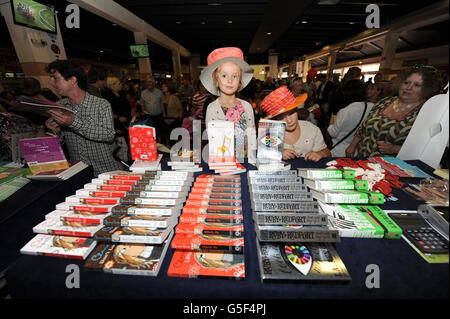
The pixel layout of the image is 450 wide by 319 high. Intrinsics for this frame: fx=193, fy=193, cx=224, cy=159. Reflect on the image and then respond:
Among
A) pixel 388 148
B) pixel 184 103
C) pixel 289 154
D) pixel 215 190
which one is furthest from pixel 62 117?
pixel 184 103

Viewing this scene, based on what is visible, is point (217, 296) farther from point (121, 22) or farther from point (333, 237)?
point (121, 22)

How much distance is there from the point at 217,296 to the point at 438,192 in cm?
143

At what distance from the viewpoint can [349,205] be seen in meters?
1.19

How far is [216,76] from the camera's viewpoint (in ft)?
6.93

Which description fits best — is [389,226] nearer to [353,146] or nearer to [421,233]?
[421,233]

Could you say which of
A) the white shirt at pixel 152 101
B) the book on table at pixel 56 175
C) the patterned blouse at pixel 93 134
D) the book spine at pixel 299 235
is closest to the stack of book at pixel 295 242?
the book spine at pixel 299 235

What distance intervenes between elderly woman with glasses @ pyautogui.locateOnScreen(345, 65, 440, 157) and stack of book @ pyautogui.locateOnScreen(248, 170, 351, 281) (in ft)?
5.72

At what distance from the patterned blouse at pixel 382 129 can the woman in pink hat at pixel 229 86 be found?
4.79 feet

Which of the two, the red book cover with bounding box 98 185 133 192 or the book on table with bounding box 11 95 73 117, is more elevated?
the book on table with bounding box 11 95 73 117

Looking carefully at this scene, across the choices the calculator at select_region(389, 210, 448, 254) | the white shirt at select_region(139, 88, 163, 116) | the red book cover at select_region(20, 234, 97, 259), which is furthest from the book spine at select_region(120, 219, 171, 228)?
the white shirt at select_region(139, 88, 163, 116)

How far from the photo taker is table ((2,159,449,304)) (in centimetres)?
82

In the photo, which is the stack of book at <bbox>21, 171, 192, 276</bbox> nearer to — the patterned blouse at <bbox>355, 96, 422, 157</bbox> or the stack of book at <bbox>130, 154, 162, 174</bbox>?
the stack of book at <bbox>130, 154, 162, 174</bbox>

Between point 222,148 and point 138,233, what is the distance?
97cm
